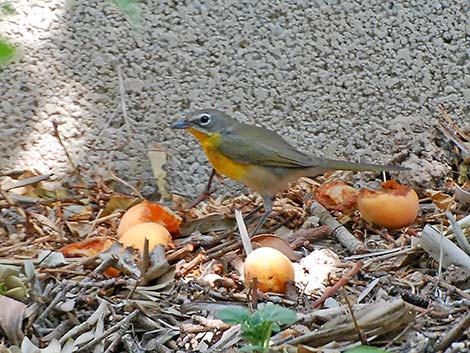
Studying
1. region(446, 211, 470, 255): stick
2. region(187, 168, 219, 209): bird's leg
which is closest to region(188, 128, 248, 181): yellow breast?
region(187, 168, 219, 209): bird's leg

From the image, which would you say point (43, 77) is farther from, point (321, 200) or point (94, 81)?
point (321, 200)

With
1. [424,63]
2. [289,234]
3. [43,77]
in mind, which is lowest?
[289,234]

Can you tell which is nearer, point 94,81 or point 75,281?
point 75,281

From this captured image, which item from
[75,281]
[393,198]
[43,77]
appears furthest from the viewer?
[43,77]

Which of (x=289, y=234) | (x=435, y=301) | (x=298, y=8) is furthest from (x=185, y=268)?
(x=298, y=8)

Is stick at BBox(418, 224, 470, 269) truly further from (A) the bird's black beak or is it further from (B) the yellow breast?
(A) the bird's black beak

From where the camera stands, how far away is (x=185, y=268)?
414 centimetres

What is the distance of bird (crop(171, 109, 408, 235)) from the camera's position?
481cm

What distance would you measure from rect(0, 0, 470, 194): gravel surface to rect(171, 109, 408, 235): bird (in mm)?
183

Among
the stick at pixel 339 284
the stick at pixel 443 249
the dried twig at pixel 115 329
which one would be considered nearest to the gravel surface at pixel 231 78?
the stick at pixel 443 249

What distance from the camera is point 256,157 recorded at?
192 inches

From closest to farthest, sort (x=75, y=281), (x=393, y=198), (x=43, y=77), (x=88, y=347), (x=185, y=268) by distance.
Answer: (x=88, y=347) < (x=75, y=281) < (x=185, y=268) < (x=393, y=198) < (x=43, y=77)

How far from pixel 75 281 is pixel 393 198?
5.04 feet

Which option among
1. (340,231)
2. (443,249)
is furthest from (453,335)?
(340,231)
